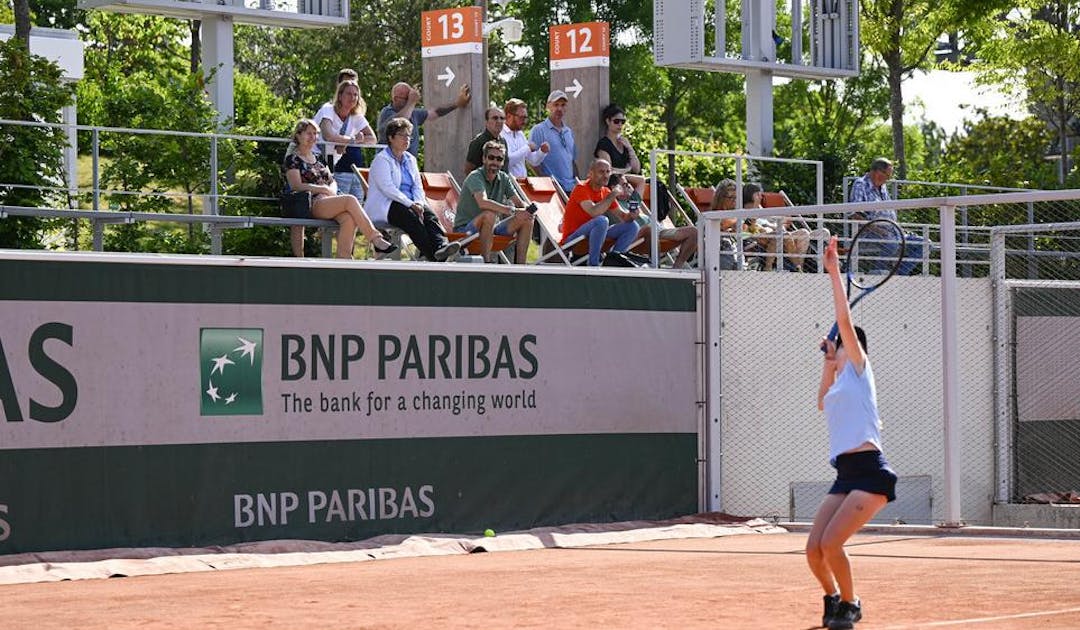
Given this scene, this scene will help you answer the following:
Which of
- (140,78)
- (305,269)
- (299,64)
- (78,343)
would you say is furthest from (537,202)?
(299,64)

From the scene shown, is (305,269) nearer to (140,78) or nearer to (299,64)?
(140,78)

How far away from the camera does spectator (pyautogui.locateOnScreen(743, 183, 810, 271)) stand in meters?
18.4

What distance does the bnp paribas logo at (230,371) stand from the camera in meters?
14.0

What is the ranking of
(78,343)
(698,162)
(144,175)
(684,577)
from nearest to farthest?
1. (684,577)
2. (78,343)
3. (144,175)
4. (698,162)

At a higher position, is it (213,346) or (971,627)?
(213,346)

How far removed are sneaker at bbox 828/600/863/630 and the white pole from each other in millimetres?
6125

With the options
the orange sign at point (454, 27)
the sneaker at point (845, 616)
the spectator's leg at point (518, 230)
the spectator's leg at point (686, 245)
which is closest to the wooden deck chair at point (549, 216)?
the spectator's leg at point (518, 230)

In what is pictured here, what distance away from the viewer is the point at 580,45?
73.2 feet

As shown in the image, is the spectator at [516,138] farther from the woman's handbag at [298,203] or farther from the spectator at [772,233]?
the woman's handbag at [298,203]

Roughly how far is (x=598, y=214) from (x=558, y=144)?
2.58 metres

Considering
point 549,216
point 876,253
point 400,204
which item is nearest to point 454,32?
point 549,216

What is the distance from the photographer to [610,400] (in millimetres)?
16453

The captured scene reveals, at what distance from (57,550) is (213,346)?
2.06 meters

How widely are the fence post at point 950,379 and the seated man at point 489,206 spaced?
399 cm
